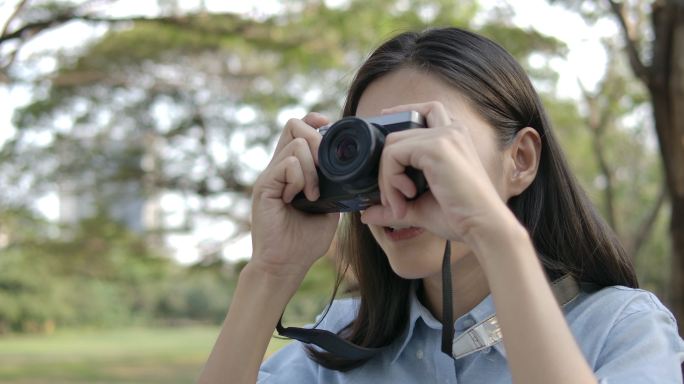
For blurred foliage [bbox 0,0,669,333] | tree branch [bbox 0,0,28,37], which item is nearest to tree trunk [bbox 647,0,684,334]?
tree branch [bbox 0,0,28,37]

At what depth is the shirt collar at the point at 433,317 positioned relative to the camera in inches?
49.8

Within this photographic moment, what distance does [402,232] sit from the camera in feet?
4.01

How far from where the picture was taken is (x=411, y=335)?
1355 mm

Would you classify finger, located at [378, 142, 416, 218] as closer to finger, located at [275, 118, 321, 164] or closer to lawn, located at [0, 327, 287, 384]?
finger, located at [275, 118, 321, 164]

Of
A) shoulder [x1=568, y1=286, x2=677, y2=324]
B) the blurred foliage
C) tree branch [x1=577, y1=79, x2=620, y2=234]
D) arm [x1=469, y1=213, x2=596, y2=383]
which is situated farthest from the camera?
the blurred foliage

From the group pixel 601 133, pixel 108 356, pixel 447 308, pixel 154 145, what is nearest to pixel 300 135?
pixel 447 308

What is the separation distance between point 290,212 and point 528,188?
1.28 ft

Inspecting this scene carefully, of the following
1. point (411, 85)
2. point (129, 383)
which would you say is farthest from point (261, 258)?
point (129, 383)

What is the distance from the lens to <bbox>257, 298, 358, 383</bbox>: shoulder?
1406 mm

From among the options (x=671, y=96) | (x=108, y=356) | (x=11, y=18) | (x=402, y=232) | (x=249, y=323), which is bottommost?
(x=108, y=356)

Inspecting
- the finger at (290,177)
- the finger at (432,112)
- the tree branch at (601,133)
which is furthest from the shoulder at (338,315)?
the tree branch at (601,133)

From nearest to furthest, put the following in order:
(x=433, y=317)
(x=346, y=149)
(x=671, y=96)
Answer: (x=346, y=149) → (x=433, y=317) → (x=671, y=96)

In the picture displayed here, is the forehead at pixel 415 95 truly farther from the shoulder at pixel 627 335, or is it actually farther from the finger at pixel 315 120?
the shoulder at pixel 627 335

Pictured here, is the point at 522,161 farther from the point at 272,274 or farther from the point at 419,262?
the point at 272,274
